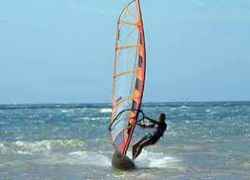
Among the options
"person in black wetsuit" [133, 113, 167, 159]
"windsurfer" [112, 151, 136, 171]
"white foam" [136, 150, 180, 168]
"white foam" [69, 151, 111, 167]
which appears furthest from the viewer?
"white foam" [69, 151, 111, 167]

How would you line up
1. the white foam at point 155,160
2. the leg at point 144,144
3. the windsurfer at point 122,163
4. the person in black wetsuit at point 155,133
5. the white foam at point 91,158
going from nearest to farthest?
the person in black wetsuit at point 155,133
the leg at point 144,144
the windsurfer at point 122,163
the white foam at point 155,160
the white foam at point 91,158

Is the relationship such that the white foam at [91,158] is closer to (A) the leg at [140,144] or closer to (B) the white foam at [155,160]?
(B) the white foam at [155,160]

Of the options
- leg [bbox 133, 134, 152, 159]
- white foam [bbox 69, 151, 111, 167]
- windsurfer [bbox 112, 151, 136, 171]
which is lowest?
white foam [bbox 69, 151, 111, 167]

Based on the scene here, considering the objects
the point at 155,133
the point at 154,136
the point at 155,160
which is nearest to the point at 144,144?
the point at 154,136

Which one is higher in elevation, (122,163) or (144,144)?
(144,144)

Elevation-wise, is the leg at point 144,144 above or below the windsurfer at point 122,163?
above

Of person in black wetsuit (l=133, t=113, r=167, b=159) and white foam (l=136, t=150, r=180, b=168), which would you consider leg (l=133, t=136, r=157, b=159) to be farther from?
white foam (l=136, t=150, r=180, b=168)

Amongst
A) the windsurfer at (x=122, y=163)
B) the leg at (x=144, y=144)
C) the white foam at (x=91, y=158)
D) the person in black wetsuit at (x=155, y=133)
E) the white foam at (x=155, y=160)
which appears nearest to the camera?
the person in black wetsuit at (x=155, y=133)

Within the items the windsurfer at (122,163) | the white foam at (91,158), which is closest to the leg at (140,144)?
the windsurfer at (122,163)

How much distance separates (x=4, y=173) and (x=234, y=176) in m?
5.00

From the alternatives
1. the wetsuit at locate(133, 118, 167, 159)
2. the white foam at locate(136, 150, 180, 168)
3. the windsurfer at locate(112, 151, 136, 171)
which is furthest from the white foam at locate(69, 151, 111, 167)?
the wetsuit at locate(133, 118, 167, 159)

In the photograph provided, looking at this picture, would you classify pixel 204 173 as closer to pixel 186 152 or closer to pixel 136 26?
pixel 136 26

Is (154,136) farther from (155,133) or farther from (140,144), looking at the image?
(140,144)

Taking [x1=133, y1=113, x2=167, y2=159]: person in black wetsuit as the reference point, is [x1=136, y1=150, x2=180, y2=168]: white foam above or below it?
below
